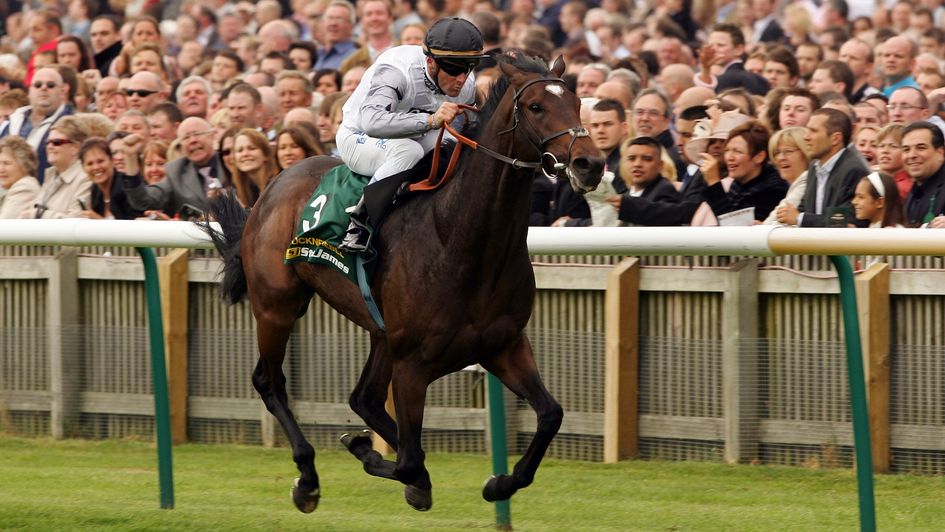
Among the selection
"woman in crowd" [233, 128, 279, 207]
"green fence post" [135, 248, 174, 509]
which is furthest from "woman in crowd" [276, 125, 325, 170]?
"green fence post" [135, 248, 174, 509]

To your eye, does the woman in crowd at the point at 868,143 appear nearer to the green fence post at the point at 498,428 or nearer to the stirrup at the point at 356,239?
the green fence post at the point at 498,428

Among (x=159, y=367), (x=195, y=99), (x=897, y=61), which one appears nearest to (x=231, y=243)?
(x=159, y=367)

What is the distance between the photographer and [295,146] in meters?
7.96

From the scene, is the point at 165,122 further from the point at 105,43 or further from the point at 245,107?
the point at 105,43

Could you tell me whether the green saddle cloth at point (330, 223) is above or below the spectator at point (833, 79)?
below

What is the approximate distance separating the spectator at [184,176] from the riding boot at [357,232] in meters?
3.25

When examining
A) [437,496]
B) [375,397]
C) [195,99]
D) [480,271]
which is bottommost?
[437,496]

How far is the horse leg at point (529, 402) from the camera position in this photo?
4980mm

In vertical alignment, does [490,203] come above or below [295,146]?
below

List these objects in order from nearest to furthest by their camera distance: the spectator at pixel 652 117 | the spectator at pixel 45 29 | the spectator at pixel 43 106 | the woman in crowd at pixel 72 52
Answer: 1. the spectator at pixel 652 117
2. the spectator at pixel 43 106
3. the woman in crowd at pixel 72 52
4. the spectator at pixel 45 29

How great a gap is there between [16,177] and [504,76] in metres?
4.95

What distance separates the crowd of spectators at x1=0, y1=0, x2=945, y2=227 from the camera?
23.9 ft

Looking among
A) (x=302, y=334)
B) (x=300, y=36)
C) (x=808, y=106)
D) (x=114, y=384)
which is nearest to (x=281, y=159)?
(x=302, y=334)

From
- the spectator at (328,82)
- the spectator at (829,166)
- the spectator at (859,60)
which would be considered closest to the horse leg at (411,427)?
the spectator at (829,166)
